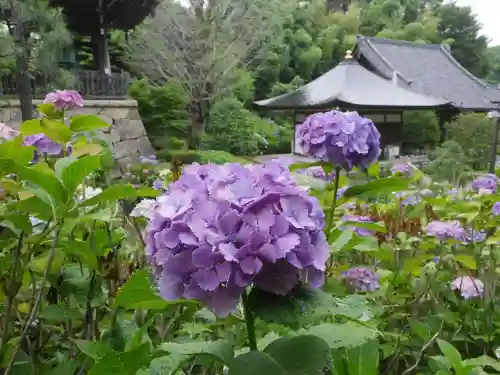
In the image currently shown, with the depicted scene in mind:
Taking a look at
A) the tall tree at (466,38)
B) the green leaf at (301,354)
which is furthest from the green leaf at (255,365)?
the tall tree at (466,38)

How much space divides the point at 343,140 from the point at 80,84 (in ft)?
26.7

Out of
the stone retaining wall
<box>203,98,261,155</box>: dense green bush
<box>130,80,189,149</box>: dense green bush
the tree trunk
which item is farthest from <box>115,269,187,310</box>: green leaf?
<box>203,98,261,155</box>: dense green bush

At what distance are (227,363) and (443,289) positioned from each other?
0.83m

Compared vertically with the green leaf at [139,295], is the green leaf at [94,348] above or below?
below

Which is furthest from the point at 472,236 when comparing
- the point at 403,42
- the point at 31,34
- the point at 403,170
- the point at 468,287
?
the point at 403,42

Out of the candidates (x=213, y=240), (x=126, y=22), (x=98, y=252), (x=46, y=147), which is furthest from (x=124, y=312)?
(x=126, y=22)

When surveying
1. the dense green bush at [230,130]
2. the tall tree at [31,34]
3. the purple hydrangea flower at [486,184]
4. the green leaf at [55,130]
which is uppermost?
the tall tree at [31,34]

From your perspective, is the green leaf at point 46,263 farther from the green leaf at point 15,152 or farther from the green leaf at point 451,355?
the green leaf at point 451,355

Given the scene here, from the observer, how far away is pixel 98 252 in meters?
0.71

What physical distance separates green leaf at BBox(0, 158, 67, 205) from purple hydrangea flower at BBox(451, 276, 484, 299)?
91cm

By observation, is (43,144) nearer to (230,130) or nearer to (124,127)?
(124,127)

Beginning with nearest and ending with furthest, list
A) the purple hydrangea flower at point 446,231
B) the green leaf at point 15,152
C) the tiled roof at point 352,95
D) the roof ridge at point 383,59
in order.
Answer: the green leaf at point 15,152 → the purple hydrangea flower at point 446,231 → the tiled roof at point 352,95 → the roof ridge at point 383,59

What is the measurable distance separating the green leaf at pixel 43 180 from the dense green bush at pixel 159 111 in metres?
10.0

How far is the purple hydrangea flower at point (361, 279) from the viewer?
105 centimetres
